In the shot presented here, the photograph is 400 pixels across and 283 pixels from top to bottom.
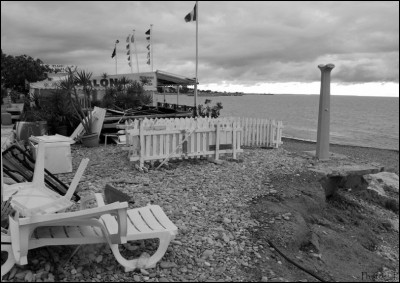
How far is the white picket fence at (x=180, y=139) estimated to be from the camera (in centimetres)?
795

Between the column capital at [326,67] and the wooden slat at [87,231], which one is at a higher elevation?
the column capital at [326,67]

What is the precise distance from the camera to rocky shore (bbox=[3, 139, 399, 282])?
139 inches

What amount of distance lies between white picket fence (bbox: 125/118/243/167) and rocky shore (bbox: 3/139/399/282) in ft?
0.96

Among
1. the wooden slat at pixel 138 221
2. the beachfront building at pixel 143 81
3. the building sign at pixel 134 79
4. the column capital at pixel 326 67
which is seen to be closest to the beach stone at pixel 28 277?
the wooden slat at pixel 138 221

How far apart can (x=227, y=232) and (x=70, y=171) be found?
432cm

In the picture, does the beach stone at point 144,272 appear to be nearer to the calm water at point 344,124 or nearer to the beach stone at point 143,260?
the beach stone at point 143,260

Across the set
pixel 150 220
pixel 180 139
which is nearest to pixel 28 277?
pixel 150 220

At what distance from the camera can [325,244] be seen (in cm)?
531

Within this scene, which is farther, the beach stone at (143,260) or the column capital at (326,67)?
the column capital at (326,67)

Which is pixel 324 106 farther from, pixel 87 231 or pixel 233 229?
pixel 87 231

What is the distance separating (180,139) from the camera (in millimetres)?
8398

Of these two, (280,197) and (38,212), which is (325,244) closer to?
(280,197)

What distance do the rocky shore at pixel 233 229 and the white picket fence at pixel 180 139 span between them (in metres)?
0.29

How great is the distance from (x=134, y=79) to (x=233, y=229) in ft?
57.8
